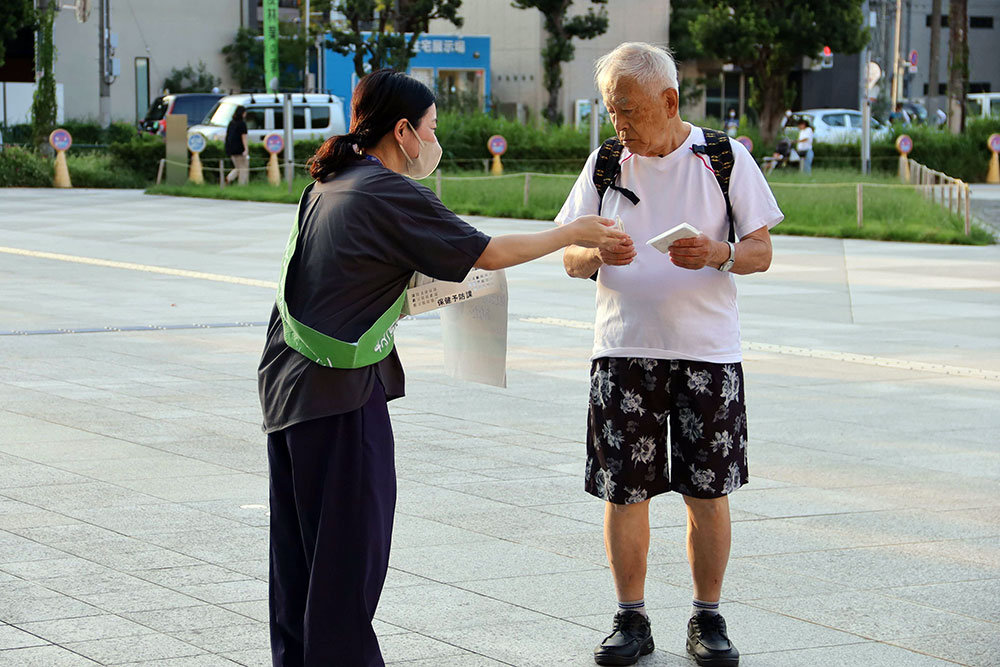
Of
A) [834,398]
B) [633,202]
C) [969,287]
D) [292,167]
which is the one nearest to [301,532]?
[633,202]

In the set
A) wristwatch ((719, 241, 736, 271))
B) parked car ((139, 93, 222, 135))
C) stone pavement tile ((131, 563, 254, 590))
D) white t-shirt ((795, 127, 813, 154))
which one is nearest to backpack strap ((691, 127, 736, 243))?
wristwatch ((719, 241, 736, 271))

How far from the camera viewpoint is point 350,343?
338cm

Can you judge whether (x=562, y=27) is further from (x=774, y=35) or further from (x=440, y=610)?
(x=440, y=610)

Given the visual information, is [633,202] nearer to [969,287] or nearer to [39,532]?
[39,532]

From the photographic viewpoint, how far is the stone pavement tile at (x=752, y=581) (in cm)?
476

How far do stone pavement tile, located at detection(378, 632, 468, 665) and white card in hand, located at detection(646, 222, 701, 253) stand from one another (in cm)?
129

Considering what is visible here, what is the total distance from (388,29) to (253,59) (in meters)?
10.5

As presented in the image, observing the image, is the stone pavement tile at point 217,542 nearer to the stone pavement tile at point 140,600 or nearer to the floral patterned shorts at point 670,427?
the stone pavement tile at point 140,600


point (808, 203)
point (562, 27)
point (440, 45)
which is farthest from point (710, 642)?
point (440, 45)

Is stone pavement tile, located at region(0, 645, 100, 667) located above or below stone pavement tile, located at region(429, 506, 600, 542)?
below

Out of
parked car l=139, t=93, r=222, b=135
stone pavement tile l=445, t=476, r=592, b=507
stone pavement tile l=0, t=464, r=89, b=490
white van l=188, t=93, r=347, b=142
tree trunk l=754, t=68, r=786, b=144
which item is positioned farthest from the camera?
tree trunk l=754, t=68, r=786, b=144

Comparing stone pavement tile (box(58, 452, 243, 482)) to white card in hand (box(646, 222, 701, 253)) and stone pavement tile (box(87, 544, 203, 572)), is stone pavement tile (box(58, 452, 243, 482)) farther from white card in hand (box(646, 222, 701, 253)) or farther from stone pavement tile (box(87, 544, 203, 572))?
white card in hand (box(646, 222, 701, 253))

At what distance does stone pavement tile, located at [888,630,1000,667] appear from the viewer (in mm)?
4125

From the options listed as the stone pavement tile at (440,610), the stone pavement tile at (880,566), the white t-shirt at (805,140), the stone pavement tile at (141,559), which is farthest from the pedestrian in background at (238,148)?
the stone pavement tile at (440,610)
